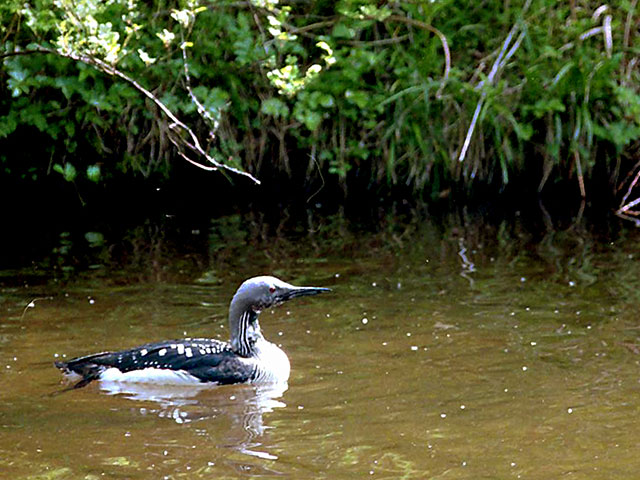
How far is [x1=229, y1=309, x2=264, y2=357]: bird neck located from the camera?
8.19 metres

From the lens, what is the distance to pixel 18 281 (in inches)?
399

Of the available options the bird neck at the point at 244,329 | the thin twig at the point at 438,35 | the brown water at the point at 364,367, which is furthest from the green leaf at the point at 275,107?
the bird neck at the point at 244,329

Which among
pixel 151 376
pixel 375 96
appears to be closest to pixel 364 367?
pixel 151 376

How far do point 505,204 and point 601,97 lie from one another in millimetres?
1541

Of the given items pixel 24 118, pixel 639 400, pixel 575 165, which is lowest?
pixel 639 400

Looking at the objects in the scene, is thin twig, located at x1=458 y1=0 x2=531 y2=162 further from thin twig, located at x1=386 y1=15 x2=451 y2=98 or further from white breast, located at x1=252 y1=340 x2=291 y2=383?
white breast, located at x1=252 y1=340 x2=291 y2=383

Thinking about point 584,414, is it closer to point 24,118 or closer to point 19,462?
point 19,462

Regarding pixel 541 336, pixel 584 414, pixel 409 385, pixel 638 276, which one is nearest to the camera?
pixel 584 414

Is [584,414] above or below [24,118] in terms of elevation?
below

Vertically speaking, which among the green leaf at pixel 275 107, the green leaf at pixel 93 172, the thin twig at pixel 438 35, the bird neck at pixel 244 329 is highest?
the thin twig at pixel 438 35

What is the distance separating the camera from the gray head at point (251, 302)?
8234mm

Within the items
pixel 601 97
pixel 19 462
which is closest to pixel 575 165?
pixel 601 97

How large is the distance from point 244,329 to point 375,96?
481 cm

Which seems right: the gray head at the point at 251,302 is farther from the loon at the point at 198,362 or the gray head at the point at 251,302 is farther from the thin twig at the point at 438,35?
the thin twig at the point at 438,35
